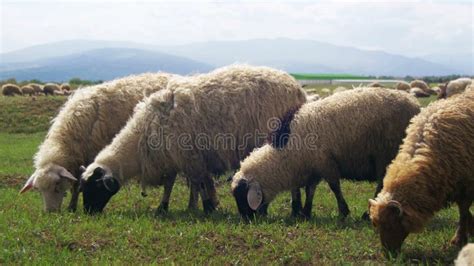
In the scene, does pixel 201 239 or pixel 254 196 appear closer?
pixel 201 239

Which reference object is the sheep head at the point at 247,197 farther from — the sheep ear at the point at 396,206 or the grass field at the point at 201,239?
the sheep ear at the point at 396,206

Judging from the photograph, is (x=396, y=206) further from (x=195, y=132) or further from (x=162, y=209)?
(x=162, y=209)

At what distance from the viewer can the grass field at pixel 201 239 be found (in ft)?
22.3

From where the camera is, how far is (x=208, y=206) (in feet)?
34.7

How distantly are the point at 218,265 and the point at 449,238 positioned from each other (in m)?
3.28

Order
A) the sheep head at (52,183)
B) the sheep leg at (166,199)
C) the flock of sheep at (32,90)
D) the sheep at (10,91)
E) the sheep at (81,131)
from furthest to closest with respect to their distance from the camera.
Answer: the flock of sheep at (32,90) → the sheep at (10,91) → the sheep at (81,131) → the sheep head at (52,183) → the sheep leg at (166,199)

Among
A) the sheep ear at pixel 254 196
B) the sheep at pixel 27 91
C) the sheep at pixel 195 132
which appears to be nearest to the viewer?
the sheep ear at pixel 254 196

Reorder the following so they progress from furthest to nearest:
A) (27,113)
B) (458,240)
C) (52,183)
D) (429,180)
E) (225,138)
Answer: (27,113), (52,183), (225,138), (458,240), (429,180)

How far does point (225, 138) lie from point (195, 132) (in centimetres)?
59

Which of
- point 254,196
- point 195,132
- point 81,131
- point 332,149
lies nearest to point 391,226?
point 332,149

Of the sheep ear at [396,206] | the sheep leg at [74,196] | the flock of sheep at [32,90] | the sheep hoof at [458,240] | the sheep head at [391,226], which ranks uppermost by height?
the sheep ear at [396,206]

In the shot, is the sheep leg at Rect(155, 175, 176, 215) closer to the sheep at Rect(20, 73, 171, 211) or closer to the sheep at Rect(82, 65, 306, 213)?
the sheep at Rect(82, 65, 306, 213)

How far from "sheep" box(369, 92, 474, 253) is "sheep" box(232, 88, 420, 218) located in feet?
7.61

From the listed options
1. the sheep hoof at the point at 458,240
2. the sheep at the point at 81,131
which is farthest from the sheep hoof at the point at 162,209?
the sheep hoof at the point at 458,240
